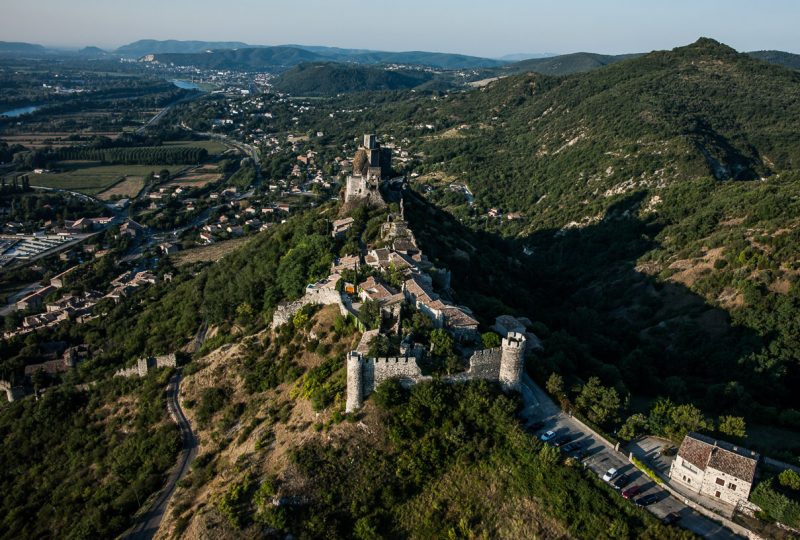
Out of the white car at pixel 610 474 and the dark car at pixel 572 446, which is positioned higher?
the dark car at pixel 572 446

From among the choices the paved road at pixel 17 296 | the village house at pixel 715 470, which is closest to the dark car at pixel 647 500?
the village house at pixel 715 470

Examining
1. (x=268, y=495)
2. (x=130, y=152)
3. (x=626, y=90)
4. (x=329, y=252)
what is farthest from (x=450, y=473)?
(x=130, y=152)

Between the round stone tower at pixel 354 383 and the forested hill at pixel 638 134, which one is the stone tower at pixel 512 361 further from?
the forested hill at pixel 638 134

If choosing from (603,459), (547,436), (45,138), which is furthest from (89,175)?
(603,459)

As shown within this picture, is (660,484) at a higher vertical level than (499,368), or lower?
lower

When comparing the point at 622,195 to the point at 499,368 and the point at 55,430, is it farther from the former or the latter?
the point at 55,430

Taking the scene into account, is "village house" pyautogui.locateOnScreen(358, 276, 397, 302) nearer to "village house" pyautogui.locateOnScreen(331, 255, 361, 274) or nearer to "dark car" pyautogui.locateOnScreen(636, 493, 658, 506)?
"village house" pyautogui.locateOnScreen(331, 255, 361, 274)
